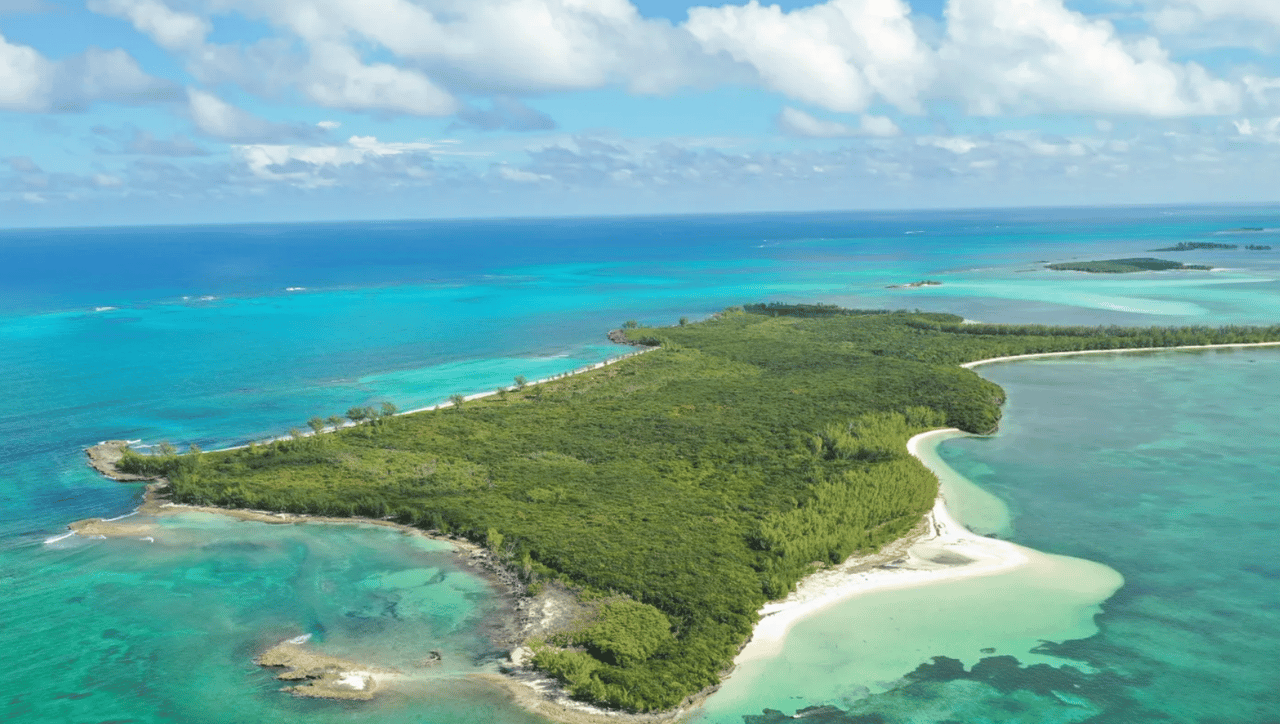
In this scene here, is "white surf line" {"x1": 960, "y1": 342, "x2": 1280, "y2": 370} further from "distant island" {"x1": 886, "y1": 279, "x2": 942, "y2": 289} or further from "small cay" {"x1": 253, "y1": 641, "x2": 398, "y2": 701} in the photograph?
"small cay" {"x1": 253, "y1": 641, "x2": 398, "y2": 701}

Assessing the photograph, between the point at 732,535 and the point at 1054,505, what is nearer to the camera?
the point at 732,535

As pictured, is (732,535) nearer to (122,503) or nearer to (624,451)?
(624,451)

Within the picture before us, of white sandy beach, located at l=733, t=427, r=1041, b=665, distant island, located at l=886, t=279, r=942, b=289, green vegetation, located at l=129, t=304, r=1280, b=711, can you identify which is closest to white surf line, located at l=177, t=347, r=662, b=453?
green vegetation, located at l=129, t=304, r=1280, b=711

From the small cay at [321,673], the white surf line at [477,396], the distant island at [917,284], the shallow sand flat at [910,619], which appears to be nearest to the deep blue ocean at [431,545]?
the shallow sand flat at [910,619]

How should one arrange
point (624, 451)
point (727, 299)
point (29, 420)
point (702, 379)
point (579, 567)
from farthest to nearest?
point (727, 299) → point (702, 379) → point (29, 420) → point (624, 451) → point (579, 567)

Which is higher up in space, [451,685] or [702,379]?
[702,379]

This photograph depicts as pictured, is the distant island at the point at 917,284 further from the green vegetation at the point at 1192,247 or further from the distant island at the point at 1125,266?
the green vegetation at the point at 1192,247

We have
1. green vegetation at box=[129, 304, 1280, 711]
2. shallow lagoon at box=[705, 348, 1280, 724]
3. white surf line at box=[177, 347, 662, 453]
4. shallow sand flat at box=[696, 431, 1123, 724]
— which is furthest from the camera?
white surf line at box=[177, 347, 662, 453]

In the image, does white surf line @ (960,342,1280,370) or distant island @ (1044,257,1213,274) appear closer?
white surf line @ (960,342,1280,370)

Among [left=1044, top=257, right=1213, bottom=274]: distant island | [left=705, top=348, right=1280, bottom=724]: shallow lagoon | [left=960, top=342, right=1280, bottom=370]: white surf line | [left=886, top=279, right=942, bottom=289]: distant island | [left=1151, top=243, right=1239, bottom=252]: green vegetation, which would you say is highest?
[left=1151, top=243, right=1239, bottom=252]: green vegetation

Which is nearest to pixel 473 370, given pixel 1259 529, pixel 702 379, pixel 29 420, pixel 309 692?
pixel 702 379
